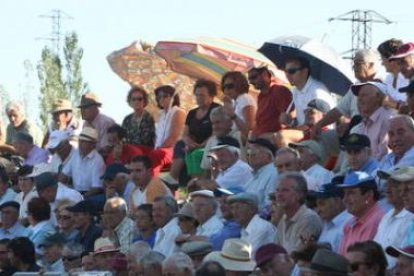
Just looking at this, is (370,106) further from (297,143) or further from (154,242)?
(154,242)

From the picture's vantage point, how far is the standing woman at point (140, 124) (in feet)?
58.7

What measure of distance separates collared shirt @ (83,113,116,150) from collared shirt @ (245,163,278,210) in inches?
170

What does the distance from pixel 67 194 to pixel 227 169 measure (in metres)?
2.89

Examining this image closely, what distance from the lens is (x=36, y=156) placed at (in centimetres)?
1973

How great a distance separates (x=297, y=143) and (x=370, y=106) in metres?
1.04

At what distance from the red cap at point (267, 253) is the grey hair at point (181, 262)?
0.84m

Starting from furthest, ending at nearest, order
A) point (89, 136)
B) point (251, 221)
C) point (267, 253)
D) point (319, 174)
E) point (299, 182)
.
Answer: point (89, 136), point (319, 174), point (251, 221), point (299, 182), point (267, 253)

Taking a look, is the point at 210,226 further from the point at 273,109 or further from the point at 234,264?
the point at 273,109

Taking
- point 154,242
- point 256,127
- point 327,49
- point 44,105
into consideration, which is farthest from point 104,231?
point 44,105

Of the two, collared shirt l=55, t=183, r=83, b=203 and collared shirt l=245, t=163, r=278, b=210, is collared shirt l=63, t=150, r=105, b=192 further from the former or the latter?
collared shirt l=245, t=163, r=278, b=210

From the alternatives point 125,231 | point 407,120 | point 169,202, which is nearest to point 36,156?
point 125,231

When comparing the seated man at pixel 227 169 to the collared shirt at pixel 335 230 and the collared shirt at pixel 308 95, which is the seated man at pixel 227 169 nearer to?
the collared shirt at pixel 308 95

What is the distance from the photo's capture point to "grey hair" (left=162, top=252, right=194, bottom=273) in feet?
40.1

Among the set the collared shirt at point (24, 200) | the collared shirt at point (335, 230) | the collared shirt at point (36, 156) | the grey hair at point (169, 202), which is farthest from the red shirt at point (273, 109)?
the collared shirt at point (36, 156)
